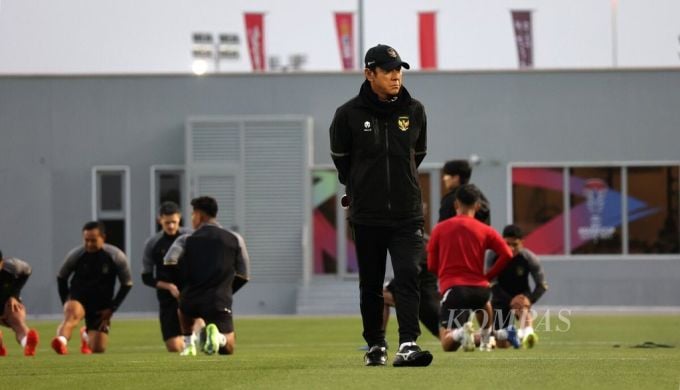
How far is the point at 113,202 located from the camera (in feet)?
123

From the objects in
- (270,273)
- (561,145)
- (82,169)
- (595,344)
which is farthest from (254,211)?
(595,344)

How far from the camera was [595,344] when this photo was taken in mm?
20703

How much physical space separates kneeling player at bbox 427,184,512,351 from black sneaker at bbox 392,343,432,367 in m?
4.59

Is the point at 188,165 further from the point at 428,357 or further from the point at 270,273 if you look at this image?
the point at 428,357

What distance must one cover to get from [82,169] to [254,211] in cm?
398

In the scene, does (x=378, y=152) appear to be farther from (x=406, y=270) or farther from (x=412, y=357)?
(x=412, y=357)

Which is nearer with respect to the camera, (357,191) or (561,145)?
(357,191)

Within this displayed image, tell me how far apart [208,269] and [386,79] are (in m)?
6.38

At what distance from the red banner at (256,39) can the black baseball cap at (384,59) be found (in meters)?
40.5

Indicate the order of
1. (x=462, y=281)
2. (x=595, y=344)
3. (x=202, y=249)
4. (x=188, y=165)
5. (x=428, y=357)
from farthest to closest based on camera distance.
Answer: (x=188, y=165) < (x=595, y=344) < (x=202, y=249) < (x=462, y=281) < (x=428, y=357)

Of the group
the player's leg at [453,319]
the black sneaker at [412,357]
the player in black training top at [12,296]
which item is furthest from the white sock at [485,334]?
the black sneaker at [412,357]

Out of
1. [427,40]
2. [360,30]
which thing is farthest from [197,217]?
[360,30]

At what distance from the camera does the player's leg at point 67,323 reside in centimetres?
1928

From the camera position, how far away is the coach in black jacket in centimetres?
1107
